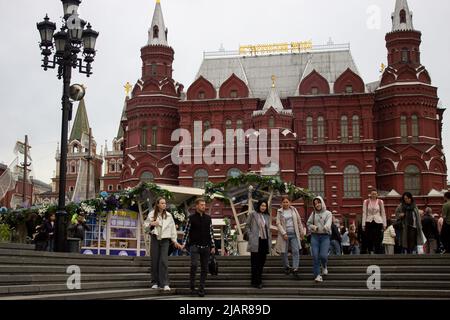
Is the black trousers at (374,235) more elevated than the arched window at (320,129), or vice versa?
the arched window at (320,129)

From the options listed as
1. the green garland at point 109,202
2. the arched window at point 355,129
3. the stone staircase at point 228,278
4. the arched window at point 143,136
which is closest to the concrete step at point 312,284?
the stone staircase at point 228,278

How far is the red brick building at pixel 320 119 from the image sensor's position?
5031 cm

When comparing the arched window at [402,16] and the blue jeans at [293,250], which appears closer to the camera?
the blue jeans at [293,250]

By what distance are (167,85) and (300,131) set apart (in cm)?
1182

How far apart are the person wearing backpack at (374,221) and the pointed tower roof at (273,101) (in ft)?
118

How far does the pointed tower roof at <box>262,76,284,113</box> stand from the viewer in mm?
51219

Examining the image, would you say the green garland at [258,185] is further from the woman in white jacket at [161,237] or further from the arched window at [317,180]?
the arched window at [317,180]

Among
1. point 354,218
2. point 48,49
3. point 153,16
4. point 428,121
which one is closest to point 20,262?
point 48,49

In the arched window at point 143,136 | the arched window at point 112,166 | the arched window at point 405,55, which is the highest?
the arched window at point 405,55

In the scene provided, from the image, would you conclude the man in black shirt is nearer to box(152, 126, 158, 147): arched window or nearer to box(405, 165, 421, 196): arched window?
box(405, 165, 421, 196): arched window

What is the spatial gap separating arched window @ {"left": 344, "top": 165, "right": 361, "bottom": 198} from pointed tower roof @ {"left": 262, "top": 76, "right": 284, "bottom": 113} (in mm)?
7158

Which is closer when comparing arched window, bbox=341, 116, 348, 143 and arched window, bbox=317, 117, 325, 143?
arched window, bbox=341, 116, 348, 143

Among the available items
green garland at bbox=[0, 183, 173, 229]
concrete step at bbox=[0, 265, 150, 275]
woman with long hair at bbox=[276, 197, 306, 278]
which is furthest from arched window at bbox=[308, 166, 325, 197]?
woman with long hair at bbox=[276, 197, 306, 278]

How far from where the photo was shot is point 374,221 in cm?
1490
